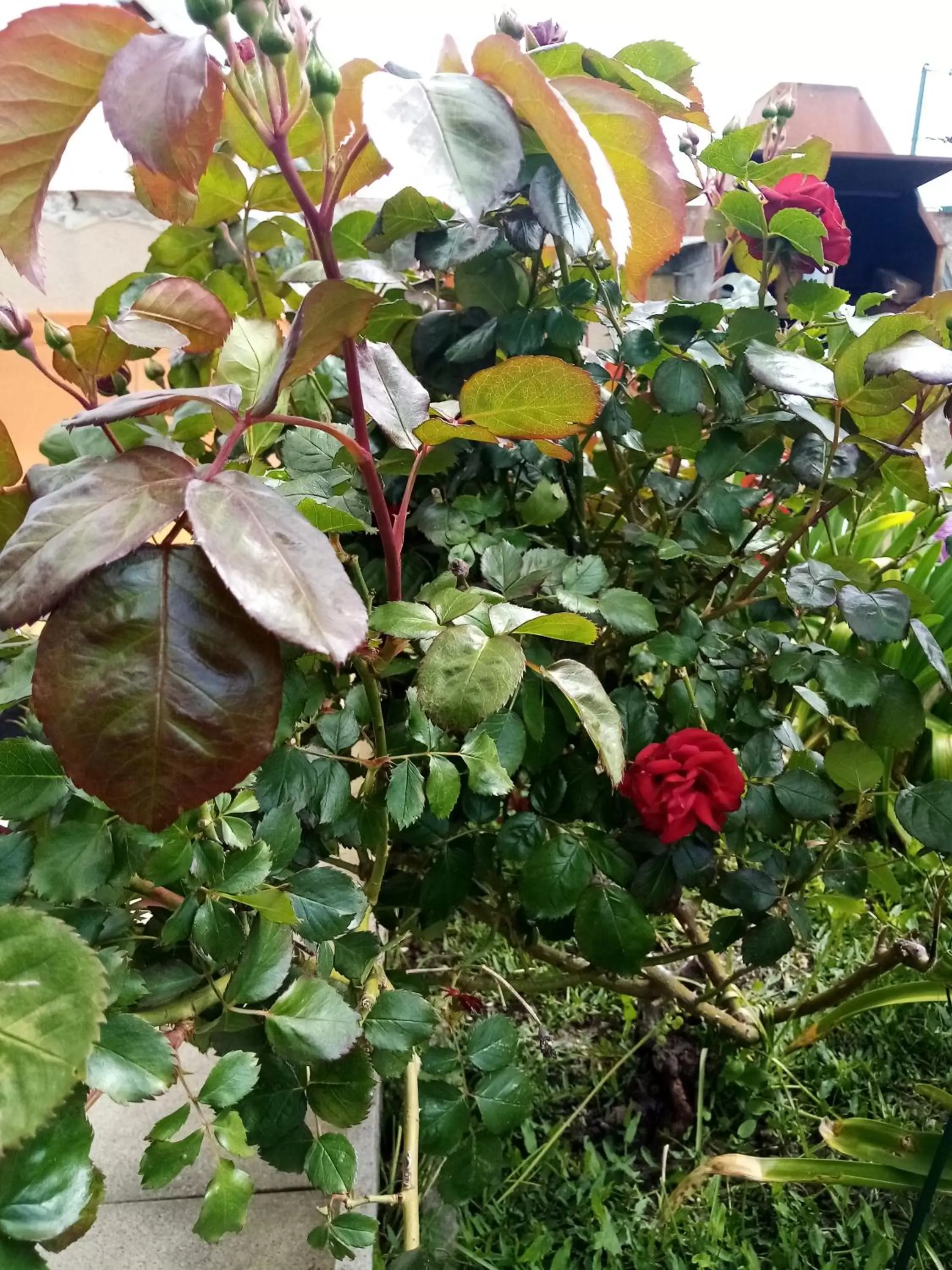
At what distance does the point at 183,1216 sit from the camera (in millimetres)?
566

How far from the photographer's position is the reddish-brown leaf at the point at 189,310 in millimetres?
366

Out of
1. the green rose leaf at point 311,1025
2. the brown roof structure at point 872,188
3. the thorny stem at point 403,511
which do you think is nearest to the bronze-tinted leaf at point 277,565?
the thorny stem at point 403,511

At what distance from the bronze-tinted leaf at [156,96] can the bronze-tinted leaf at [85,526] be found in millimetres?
88

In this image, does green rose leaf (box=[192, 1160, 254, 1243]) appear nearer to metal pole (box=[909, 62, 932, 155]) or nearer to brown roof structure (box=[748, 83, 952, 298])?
brown roof structure (box=[748, 83, 952, 298])

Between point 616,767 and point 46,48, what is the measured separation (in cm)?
32

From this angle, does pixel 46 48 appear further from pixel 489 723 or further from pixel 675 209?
pixel 489 723

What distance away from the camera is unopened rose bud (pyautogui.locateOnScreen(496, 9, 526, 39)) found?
1.42ft

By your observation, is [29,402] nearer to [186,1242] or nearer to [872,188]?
[186,1242]

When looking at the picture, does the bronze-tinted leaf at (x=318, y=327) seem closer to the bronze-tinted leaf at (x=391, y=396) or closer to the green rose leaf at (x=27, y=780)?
the bronze-tinted leaf at (x=391, y=396)

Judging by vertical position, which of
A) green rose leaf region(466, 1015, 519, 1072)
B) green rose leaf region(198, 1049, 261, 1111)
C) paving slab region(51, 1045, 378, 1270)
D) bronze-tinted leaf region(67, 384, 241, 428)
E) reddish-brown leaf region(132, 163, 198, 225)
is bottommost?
paving slab region(51, 1045, 378, 1270)

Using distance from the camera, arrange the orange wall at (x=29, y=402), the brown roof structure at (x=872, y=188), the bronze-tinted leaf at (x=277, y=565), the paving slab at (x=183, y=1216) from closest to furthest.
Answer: the bronze-tinted leaf at (x=277, y=565) < the paving slab at (x=183, y=1216) < the brown roof structure at (x=872, y=188) < the orange wall at (x=29, y=402)

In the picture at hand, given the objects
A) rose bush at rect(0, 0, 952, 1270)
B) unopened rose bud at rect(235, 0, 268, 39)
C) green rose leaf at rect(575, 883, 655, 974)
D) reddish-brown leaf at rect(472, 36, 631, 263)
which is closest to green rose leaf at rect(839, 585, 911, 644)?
rose bush at rect(0, 0, 952, 1270)

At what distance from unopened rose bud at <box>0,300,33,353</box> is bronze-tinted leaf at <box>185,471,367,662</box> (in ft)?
0.58

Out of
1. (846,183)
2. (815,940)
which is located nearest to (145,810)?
(815,940)
